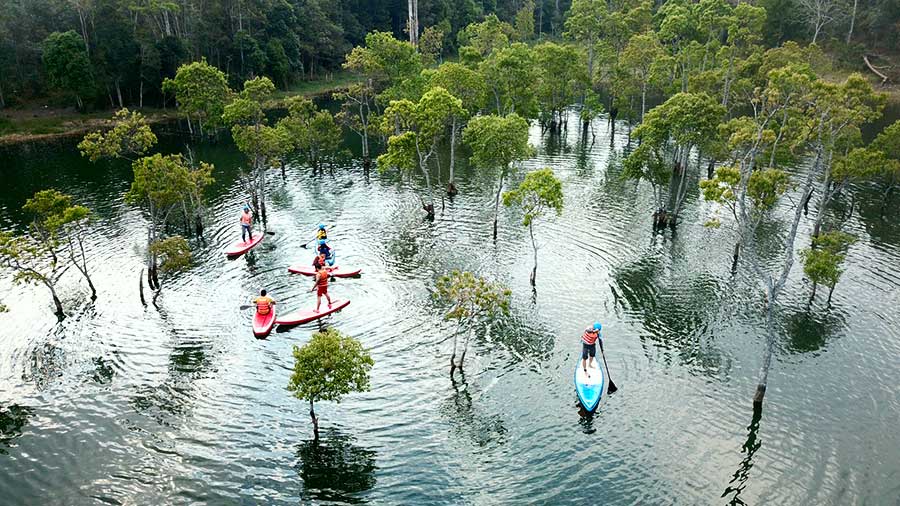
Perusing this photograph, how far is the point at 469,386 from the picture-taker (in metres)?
30.7

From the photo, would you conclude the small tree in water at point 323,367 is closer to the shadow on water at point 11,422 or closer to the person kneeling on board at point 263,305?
the person kneeling on board at point 263,305

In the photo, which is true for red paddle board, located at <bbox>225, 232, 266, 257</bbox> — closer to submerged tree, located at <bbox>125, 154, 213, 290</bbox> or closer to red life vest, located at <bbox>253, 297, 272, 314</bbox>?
submerged tree, located at <bbox>125, 154, 213, 290</bbox>

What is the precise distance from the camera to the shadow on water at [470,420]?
88.8 feet

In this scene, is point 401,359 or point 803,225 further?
point 803,225

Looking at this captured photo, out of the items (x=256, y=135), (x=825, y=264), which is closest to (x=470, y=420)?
(x=825, y=264)

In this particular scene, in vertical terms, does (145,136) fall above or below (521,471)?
above

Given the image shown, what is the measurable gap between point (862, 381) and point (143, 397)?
35.4 m

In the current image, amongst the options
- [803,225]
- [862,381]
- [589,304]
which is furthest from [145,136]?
[803,225]

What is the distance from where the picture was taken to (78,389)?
30.5 metres

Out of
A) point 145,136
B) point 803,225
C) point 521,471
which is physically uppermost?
point 145,136

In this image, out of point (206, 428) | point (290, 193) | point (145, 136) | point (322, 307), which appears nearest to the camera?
point (206, 428)

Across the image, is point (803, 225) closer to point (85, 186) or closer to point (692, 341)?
point (692, 341)

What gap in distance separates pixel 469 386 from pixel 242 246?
24.2 metres

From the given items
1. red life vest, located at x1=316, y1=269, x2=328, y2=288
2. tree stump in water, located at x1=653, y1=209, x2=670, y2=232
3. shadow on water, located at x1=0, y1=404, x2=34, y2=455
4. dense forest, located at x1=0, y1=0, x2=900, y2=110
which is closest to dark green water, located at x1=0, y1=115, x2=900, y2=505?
shadow on water, located at x1=0, y1=404, x2=34, y2=455
